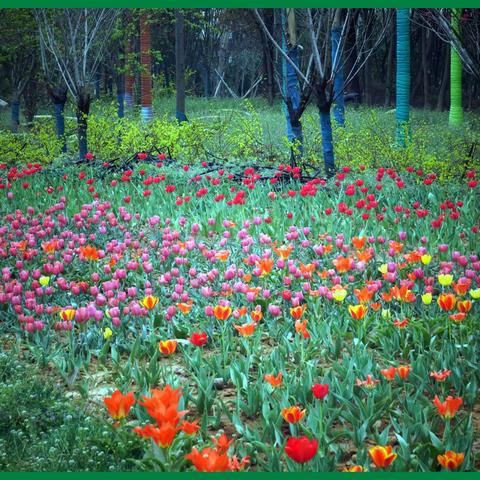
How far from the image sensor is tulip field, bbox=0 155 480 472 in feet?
9.59

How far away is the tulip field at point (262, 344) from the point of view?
2.92 meters

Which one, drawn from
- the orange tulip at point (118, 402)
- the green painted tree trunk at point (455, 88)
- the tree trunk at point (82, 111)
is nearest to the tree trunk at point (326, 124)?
the tree trunk at point (82, 111)

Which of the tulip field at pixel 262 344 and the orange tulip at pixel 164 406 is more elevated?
the orange tulip at pixel 164 406

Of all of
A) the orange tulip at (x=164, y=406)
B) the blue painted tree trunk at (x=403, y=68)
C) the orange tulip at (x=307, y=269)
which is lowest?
the orange tulip at (x=307, y=269)

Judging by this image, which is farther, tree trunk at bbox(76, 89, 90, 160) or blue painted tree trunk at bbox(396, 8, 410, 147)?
tree trunk at bbox(76, 89, 90, 160)

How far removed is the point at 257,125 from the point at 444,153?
3.58 meters

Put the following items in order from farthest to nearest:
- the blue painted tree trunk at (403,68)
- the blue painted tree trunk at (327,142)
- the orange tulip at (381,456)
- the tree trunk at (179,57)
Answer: the tree trunk at (179,57)
the blue painted tree trunk at (403,68)
the blue painted tree trunk at (327,142)
the orange tulip at (381,456)

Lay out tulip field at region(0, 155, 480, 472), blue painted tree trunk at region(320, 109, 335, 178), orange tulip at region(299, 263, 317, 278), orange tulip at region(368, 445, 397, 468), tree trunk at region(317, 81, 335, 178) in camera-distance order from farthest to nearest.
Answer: blue painted tree trunk at region(320, 109, 335, 178), tree trunk at region(317, 81, 335, 178), orange tulip at region(299, 263, 317, 278), tulip field at region(0, 155, 480, 472), orange tulip at region(368, 445, 397, 468)

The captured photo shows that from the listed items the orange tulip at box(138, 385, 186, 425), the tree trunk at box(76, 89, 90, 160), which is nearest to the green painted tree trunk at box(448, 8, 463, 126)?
the tree trunk at box(76, 89, 90, 160)

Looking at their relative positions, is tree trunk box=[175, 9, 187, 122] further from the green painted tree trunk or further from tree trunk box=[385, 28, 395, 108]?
tree trunk box=[385, 28, 395, 108]

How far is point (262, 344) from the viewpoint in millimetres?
4379

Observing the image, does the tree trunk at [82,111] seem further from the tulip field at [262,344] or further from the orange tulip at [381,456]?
the orange tulip at [381,456]

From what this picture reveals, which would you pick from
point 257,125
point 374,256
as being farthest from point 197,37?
point 374,256

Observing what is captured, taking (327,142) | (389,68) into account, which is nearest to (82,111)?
(327,142)
